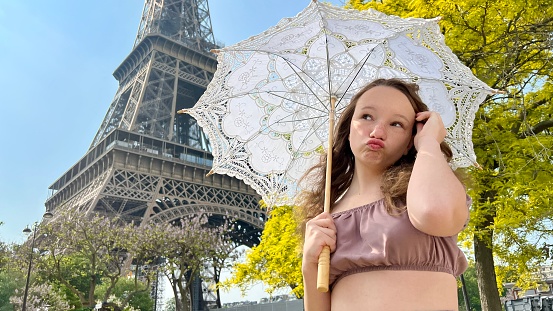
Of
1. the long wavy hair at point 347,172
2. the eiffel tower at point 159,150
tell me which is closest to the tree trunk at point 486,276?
the long wavy hair at point 347,172

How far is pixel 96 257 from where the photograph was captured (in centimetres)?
2061

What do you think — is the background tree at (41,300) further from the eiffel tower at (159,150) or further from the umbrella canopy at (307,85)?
the umbrella canopy at (307,85)

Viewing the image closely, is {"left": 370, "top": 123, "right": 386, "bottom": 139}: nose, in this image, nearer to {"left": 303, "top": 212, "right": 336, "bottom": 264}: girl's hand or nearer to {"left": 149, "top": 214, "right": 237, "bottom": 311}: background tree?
{"left": 303, "top": 212, "right": 336, "bottom": 264}: girl's hand

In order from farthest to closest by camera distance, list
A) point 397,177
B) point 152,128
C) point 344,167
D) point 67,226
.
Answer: point 152,128
point 67,226
point 344,167
point 397,177

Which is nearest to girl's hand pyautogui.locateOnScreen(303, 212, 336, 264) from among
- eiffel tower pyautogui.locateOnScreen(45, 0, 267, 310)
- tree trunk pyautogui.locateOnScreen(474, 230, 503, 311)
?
tree trunk pyautogui.locateOnScreen(474, 230, 503, 311)

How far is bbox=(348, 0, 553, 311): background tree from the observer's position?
612cm

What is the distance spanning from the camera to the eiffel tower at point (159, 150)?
27219 millimetres

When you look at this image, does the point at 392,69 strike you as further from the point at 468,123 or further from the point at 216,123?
the point at 216,123

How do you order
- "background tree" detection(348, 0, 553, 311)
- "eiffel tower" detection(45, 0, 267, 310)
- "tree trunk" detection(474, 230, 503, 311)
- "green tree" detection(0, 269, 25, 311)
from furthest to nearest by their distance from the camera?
"eiffel tower" detection(45, 0, 267, 310), "green tree" detection(0, 269, 25, 311), "tree trunk" detection(474, 230, 503, 311), "background tree" detection(348, 0, 553, 311)

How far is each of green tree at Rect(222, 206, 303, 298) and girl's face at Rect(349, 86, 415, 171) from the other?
5.59 metres

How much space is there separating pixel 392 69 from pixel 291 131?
0.76m

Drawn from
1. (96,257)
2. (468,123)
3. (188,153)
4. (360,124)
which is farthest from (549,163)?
(188,153)

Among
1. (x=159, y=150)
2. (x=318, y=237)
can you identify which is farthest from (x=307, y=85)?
(x=159, y=150)

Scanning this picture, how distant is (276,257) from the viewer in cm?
909
